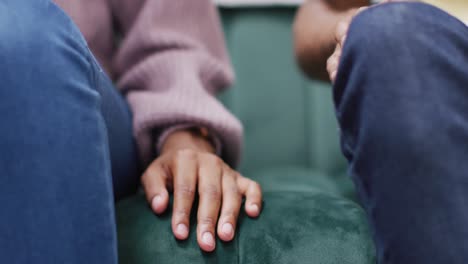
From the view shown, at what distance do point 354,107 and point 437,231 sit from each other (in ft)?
0.28

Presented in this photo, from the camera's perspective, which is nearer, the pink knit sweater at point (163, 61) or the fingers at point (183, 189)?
the fingers at point (183, 189)

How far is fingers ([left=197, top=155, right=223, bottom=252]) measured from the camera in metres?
0.36

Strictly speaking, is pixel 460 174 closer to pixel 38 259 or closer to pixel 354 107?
pixel 354 107

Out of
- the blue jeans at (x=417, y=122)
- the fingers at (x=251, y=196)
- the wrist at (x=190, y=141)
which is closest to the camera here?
the blue jeans at (x=417, y=122)

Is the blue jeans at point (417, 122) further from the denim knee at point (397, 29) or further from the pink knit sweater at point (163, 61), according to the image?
the pink knit sweater at point (163, 61)

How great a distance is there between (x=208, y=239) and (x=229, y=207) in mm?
41

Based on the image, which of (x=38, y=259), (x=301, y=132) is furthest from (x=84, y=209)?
(x=301, y=132)

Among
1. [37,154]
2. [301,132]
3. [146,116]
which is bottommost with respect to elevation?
[301,132]

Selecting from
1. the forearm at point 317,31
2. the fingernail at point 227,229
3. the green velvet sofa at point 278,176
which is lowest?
the green velvet sofa at point 278,176

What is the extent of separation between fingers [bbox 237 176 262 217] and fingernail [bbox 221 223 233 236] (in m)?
0.02

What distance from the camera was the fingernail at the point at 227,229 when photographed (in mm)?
→ 371

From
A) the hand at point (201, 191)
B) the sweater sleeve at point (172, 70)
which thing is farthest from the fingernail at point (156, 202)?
the sweater sleeve at point (172, 70)

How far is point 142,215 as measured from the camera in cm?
40

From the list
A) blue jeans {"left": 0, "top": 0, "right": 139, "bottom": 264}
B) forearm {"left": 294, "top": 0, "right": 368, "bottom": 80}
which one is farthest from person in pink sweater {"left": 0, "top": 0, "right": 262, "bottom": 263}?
forearm {"left": 294, "top": 0, "right": 368, "bottom": 80}
